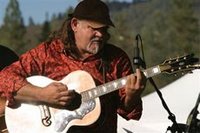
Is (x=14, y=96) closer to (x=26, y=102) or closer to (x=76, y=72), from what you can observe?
(x=26, y=102)

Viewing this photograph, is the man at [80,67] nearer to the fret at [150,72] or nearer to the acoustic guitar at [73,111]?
the acoustic guitar at [73,111]

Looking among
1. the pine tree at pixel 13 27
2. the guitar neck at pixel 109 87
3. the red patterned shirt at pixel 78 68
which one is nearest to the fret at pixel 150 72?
the guitar neck at pixel 109 87

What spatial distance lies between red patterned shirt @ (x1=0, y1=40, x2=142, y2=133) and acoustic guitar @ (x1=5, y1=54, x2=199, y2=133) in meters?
0.04

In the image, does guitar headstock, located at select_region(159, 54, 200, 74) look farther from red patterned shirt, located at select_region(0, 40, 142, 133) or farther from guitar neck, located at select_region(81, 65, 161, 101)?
Result: red patterned shirt, located at select_region(0, 40, 142, 133)

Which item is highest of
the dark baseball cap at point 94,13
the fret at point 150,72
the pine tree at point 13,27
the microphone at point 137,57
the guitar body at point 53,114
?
the dark baseball cap at point 94,13

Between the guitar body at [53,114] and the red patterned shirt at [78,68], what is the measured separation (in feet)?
0.11

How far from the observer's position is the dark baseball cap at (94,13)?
400 centimetres

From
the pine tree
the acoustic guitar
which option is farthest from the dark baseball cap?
the pine tree

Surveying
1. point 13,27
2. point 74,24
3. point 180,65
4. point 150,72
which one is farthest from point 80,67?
point 13,27

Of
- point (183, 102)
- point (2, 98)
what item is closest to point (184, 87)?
point (183, 102)

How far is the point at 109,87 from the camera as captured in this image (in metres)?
4.00

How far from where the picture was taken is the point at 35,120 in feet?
14.2

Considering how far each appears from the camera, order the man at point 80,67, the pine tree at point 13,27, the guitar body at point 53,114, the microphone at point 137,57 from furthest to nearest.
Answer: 1. the pine tree at point 13,27
2. the guitar body at point 53,114
3. the man at point 80,67
4. the microphone at point 137,57

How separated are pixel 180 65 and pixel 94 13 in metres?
0.58
